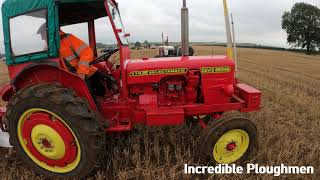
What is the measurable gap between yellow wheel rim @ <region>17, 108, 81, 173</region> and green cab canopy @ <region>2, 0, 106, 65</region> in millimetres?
812

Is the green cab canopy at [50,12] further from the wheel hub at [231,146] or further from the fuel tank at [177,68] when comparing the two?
the wheel hub at [231,146]

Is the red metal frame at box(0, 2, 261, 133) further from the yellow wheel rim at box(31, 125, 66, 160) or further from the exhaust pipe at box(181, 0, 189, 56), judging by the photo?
the yellow wheel rim at box(31, 125, 66, 160)

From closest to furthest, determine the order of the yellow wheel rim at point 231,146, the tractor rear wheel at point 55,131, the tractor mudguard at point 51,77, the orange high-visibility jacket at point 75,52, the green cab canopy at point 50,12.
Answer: the tractor rear wheel at point 55,131 < the green cab canopy at point 50,12 < the tractor mudguard at point 51,77 < the orange high-visibility jacket at point 75,52 < the yellow wheel rim at point 231,146

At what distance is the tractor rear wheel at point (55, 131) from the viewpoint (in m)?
4.00

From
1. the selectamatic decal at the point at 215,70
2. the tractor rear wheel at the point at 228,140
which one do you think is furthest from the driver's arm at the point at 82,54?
the tractor rear wheel at the point at 228,140

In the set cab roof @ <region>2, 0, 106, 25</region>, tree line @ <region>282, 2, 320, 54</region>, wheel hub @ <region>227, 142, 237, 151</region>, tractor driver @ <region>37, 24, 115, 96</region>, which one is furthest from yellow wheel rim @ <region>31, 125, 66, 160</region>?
tree line @ <region>282, 2, 320, 54</region>

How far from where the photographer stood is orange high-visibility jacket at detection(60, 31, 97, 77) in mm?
4426

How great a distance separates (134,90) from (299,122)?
3.98 m

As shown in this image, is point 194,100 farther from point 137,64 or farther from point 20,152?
point 20,152

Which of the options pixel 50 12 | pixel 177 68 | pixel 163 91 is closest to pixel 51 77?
pixel 50 12

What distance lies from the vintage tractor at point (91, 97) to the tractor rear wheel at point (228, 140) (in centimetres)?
1

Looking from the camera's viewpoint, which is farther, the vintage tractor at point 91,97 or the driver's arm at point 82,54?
the driver's arm at point 82,54

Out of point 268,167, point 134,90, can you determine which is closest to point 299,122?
point 268,167

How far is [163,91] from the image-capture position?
4.96m
